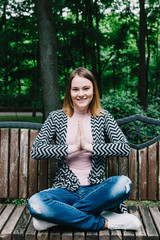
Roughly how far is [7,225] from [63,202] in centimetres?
50

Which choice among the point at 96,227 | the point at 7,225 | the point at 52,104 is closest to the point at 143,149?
the point at 96,227

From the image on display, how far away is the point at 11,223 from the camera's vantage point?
2.59 metres

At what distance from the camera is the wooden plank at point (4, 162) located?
3.24m

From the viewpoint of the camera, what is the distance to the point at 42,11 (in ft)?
16.6

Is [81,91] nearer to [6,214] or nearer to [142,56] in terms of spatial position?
[6,214]

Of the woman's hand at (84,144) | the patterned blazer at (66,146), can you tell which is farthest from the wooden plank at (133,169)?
the woman's hand at (84,144)

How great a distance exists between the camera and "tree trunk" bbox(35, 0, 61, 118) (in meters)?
5.04

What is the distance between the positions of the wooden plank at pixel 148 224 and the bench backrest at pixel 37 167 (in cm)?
30

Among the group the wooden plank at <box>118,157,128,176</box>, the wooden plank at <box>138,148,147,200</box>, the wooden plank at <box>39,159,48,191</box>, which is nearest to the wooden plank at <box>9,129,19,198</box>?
the wooden plank at <box>39,159,48,191</box>

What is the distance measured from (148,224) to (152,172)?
72 cm

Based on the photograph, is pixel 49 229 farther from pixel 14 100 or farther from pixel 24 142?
pixel 14 100

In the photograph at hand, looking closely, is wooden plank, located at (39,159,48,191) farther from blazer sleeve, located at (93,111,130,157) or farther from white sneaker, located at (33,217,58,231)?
white sneaker, located at (33,217,58,231)

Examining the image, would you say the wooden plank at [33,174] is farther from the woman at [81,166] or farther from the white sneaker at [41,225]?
the white sneaker at [41,225]

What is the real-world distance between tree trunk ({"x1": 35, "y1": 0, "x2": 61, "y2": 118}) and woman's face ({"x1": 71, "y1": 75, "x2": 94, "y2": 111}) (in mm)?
2449
